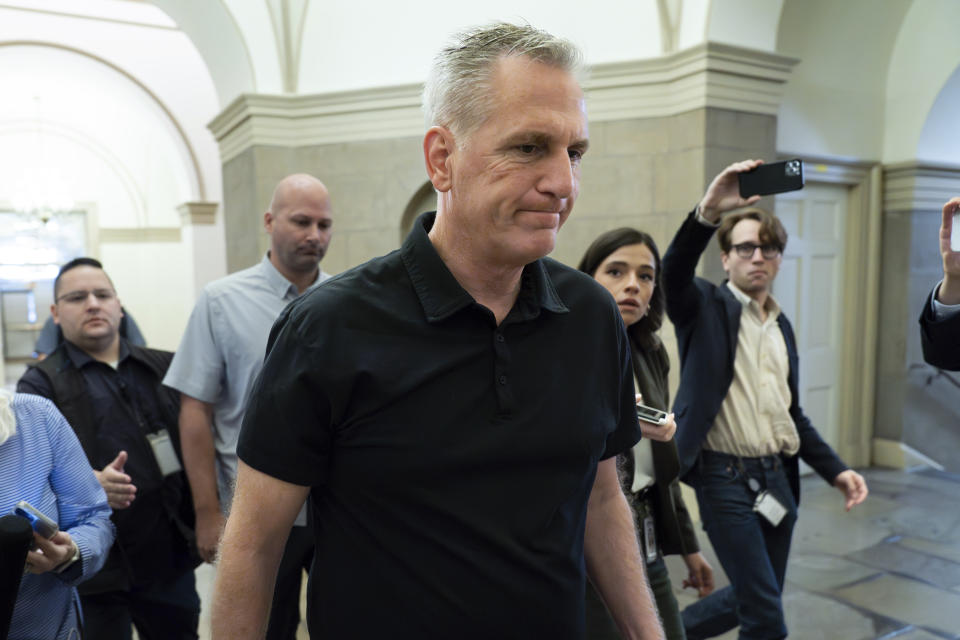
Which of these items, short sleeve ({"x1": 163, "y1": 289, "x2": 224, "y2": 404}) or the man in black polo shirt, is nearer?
the man in black polo shirt

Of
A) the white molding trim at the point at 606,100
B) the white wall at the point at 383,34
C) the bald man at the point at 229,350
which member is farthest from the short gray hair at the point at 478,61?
the white wall at the point at 383,34

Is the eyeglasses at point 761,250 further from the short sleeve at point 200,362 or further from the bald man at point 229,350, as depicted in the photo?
the short sleeve at point 200,362

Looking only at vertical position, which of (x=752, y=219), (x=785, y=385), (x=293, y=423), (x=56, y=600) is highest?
(x=752, y=219)

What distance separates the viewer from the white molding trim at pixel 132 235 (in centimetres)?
1420

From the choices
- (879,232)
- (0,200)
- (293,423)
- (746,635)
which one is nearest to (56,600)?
(293,423)

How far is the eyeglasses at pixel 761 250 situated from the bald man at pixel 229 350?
1.63m

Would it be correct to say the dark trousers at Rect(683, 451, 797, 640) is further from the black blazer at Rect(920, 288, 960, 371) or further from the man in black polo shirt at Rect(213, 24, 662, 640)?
A: the man in black polo shirt at Rect(213, 24, 662, 640)

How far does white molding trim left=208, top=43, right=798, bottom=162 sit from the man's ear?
4302 millimetres

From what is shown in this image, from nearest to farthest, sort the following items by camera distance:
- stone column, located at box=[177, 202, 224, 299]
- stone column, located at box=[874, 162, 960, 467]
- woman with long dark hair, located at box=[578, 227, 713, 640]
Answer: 1. woman with long dark hair, located at box=[578, 227, 713, 640]
2. stone column, located at box=[874, 162, 960, 467]
3. stone column, located at box=[177, 202, 224, 299]

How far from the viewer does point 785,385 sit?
298 centimetres

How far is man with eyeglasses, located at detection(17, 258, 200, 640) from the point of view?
97.5 inches

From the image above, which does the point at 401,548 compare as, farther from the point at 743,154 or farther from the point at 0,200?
the point at 0,200

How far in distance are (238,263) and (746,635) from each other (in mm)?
5396

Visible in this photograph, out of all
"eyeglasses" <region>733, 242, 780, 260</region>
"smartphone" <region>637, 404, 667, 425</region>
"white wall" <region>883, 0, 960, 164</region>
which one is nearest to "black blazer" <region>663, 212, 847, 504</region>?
"eyeglasses" <region>733, 242, 780, 260</region>
